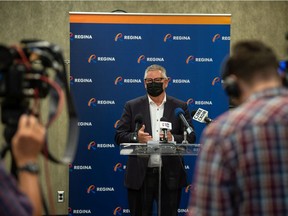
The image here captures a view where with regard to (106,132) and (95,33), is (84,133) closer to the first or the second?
(106,132)

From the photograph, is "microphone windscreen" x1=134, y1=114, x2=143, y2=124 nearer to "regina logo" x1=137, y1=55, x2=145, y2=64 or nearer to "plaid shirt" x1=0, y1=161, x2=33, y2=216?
"regina logo" x1=137, y1=55, x2=145, y2=64

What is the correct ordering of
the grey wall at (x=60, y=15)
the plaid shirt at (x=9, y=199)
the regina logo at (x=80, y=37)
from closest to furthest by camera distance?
the plaid shirt at (x=9, y=199) → the regina logo at (x=80, y=37) → the grey wall at (x=60, y=15)

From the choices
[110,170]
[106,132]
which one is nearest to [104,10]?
[106,132]

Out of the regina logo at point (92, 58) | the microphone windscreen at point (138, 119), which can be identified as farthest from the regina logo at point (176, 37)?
the microphone windscreen at point (138, 119)

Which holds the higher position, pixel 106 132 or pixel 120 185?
pixel 106 132

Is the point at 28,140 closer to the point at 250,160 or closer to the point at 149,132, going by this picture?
the point at 250,160

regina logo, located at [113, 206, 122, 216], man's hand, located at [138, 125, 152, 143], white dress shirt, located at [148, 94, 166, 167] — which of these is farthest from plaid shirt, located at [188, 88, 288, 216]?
regina logo, located at [113, 206, 122, 216]

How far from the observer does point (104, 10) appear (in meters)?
6.44

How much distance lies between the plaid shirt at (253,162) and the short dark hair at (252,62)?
0.41ft

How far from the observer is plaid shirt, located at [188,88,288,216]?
188cm

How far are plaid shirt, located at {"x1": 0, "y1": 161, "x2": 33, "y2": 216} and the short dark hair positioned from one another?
3.04ft

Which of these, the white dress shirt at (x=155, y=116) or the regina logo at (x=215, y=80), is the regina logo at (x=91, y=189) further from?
the regina logo at (x=215, y=80)

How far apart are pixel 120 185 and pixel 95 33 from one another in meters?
1.73

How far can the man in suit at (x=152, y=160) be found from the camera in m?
4.23
